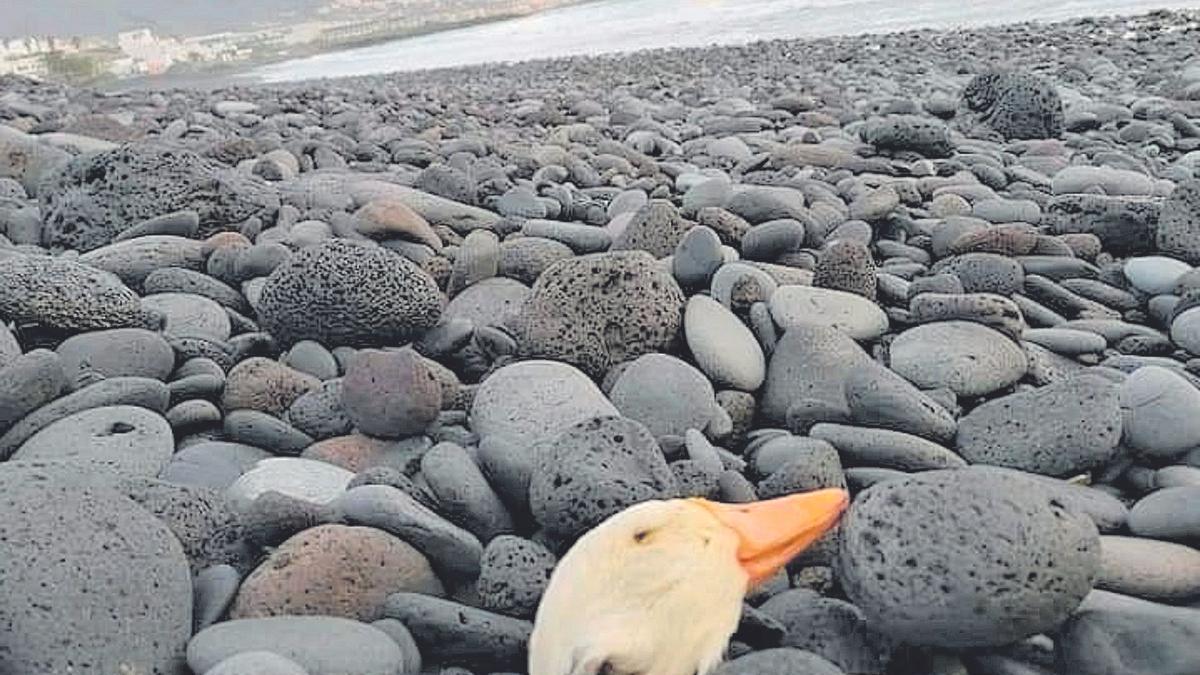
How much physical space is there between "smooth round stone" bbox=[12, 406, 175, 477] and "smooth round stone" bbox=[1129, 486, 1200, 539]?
5.40 ft

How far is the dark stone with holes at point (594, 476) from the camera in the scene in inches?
63.4

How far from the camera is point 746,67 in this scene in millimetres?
10883

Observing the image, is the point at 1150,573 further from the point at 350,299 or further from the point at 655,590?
the point at 350,299

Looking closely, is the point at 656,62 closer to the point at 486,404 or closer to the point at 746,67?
the point at 746,67

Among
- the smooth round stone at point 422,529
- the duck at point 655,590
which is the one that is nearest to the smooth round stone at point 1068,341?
the duck at point 655,590

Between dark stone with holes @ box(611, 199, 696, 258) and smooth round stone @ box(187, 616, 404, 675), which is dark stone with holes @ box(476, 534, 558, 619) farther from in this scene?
dark stone with holes @ box(611, 199, 696, 258)

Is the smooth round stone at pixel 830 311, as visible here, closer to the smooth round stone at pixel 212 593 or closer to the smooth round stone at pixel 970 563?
the smooth round stone at pixel 970 563

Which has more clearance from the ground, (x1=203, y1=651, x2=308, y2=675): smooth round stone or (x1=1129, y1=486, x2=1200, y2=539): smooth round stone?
(x1=203, y1=651, x2=308, y2=675): smooth round stone

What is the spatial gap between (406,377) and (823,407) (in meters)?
0.80

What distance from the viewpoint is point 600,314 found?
231 centimetres

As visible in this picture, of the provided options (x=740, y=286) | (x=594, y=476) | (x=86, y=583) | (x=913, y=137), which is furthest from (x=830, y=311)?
(x=913, y=137)

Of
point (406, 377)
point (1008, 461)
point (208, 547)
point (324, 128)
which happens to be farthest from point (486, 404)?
point (324, 128)

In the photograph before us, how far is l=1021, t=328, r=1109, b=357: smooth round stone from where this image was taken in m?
2.38

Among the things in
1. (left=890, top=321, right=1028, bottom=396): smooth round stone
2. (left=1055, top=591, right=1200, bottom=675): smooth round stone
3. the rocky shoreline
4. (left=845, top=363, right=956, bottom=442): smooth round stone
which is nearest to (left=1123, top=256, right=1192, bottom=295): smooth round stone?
the rocky shoreline
